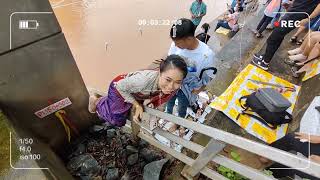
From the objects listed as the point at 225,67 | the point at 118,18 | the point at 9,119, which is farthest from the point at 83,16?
the point at 9,119

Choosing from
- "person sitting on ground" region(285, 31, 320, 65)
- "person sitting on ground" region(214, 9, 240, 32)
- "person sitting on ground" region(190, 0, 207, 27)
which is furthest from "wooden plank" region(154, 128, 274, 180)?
"person sitting on ground" region(214, 9, 240, 32)

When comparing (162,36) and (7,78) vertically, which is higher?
(7,78)

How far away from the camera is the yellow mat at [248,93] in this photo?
344 centimetres

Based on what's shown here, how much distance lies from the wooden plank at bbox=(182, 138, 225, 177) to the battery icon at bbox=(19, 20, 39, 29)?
242cm

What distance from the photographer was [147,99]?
2.69 meters

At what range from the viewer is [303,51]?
4340mm

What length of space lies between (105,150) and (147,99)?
72.5 inches

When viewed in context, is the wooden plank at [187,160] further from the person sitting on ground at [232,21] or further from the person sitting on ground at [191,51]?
the person sitting on ground at [232,21]

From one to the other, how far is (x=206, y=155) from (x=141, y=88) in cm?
94

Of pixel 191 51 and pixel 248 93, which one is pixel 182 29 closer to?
pixel 191 51

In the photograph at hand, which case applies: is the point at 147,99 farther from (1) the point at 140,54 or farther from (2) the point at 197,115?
(1) the point at 140,54

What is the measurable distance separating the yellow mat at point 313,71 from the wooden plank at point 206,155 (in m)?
2.56

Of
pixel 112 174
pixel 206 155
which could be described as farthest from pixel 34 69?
pixel 206 155

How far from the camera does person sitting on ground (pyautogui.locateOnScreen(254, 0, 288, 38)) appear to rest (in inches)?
216
